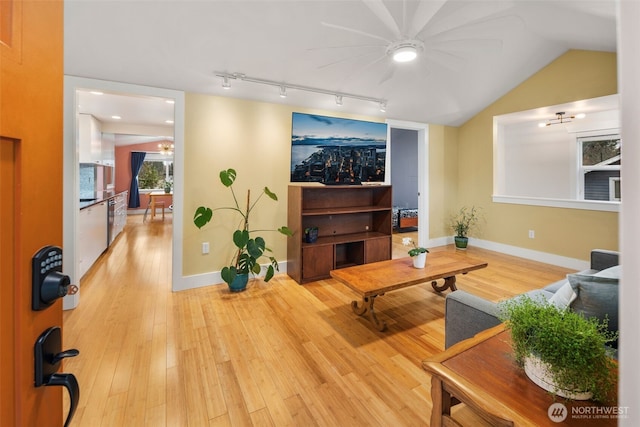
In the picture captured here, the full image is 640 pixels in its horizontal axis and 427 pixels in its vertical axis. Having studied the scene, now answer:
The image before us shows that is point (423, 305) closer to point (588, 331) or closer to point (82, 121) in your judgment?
point (588, 331)

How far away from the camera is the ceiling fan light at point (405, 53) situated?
6.97ft

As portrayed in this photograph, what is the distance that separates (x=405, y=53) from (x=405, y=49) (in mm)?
49

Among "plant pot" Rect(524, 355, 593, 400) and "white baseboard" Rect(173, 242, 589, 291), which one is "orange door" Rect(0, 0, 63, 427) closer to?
"plant pot" Rect(524, 355, 593, 400)

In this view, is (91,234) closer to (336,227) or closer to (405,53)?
(336,227)

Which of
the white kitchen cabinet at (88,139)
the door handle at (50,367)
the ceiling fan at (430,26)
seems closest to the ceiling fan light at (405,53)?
the ceiling fan at (430,26)

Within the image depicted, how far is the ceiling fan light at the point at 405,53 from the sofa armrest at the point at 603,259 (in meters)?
2.33

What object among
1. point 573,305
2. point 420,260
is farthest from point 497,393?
point 420,260

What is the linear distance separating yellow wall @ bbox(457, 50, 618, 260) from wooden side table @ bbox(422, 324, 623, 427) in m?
4.17

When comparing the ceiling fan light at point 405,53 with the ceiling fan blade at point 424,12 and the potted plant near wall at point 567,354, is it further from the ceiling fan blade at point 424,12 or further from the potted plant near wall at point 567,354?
the potted plant near wall at point 567,354

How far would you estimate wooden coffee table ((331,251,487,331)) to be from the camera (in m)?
2.34

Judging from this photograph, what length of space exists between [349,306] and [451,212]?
12.1ft

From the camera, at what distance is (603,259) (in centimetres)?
246

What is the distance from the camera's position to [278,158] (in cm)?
377

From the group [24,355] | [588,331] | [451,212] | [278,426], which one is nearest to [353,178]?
[451,212]
